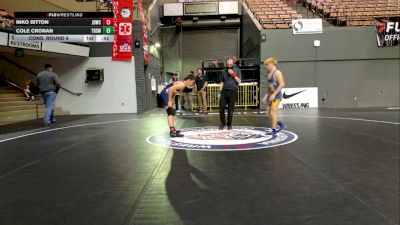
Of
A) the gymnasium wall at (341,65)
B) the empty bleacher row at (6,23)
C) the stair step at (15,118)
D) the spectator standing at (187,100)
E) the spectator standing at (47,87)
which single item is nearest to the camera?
the spectator standing at (47,87)

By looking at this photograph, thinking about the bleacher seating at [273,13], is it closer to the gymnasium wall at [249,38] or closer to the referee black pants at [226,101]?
the gymnasium wall at [249,38]

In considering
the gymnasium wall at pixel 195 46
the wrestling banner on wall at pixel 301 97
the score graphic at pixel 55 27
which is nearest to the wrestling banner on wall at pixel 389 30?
the wrestling banner on wall at pixel 301 97

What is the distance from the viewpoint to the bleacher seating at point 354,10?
17516 millimetres

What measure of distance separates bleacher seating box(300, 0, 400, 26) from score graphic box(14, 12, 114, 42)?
11806mm

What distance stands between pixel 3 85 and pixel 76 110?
308 centimetres

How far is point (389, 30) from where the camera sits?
647 inches

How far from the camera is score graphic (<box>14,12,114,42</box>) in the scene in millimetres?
10352

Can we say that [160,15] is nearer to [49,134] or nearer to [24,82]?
[24,82]

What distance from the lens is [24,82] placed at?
52.1ft

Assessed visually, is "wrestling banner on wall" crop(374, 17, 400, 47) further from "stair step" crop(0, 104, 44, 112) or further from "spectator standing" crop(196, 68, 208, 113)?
"stair step" crop(0, 104, 44, 112)

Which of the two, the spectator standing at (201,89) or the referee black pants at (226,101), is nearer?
the referee black pants at (226,101)

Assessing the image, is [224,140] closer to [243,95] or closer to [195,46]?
[243,95]

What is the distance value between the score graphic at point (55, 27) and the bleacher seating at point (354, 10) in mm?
11806

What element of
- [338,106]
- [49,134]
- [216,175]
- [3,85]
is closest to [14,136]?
[49,134]
